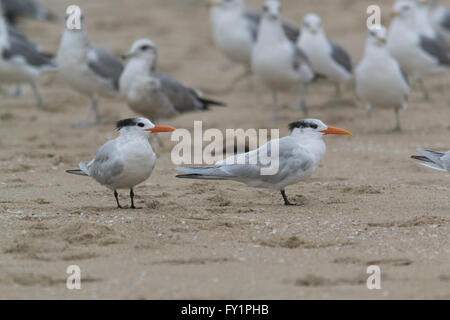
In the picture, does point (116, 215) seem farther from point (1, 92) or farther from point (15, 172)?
point (1, 92)

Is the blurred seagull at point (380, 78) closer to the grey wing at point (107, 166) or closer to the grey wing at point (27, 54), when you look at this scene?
the grey wing at point (107, 166)

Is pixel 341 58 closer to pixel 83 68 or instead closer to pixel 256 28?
pixel 256 28

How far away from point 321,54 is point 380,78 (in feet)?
6.09

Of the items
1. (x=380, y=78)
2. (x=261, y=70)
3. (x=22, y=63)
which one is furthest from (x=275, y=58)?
(x=22, y=63)

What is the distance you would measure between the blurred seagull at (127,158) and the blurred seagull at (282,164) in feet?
1.09

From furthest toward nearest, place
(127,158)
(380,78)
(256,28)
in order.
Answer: (256,28) → (380,78) → (127,158)

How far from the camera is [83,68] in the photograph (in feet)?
31.7

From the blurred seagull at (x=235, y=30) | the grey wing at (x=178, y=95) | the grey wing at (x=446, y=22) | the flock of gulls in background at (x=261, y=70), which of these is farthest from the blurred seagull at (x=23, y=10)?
the grey wing at (x=178, y=95)

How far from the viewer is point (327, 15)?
15.9m

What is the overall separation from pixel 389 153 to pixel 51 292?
4.66 m

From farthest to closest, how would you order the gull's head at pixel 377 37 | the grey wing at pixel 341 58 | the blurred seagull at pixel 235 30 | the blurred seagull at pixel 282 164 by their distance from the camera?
1. the blurred seagull at pixel 235 30
2. the grey wing at pixel 341 58
3. the gull's head at pixel 377 37
4. the blurred seagull at pixel 282 164

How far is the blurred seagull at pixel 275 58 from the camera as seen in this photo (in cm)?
972
